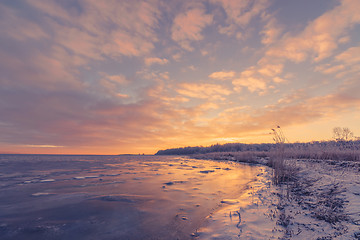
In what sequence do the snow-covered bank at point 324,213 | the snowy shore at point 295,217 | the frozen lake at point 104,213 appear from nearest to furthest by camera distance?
the snow-covered bank at point 324,213 < the snowy shore at point 295,217 < the frozen lake at point 104,213

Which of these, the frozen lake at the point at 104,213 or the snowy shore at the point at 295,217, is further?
the frozen lake at the point at 104,213

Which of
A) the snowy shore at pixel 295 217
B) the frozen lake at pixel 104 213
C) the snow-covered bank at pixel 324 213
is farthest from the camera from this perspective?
the frozen lake at pixel 104 213

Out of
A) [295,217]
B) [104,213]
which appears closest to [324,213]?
[295,217]

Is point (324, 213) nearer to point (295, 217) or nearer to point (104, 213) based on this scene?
point (295, 217)

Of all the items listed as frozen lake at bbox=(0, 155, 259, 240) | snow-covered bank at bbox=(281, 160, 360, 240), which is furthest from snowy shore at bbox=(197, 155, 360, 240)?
frozen lake at bbox=(0, 155, 259, 240)

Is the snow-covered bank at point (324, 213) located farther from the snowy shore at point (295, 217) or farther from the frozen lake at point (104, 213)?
the frozen lake at point (104, 213)

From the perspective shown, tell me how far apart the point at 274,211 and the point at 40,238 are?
228 inches

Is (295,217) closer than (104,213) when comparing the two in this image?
Yes

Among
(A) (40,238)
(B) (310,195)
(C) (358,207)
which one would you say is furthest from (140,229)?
(B) (310,195)

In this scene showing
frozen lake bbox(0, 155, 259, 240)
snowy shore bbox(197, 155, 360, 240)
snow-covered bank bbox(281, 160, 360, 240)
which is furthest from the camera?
frozen lake bbox(0, 155, 259, 240)

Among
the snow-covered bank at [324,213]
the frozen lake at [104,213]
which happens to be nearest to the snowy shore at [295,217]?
the snow-covered bank at [324,213]

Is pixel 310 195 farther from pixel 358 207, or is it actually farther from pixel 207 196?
pixel 207 196

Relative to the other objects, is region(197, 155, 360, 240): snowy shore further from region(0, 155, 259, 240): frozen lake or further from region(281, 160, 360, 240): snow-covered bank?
region(0, 155, 259, 240): frozen lake

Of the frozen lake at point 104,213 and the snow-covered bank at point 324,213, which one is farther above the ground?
the snow-covered bank at point 324,213
